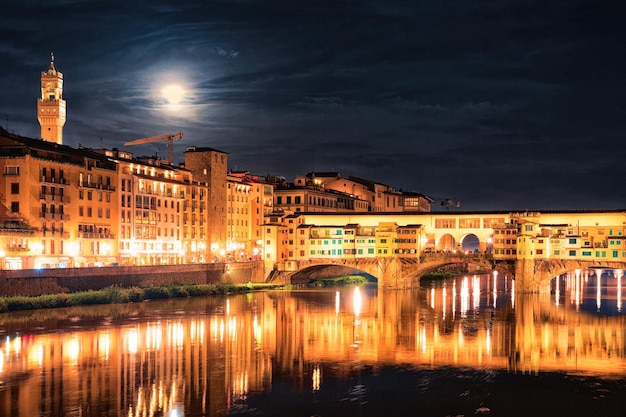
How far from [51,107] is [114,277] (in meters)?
32.5

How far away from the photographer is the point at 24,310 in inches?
2178

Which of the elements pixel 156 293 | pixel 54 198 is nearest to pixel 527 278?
pixel 156 293

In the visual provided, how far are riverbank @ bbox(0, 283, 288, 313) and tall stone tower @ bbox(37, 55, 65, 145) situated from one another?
28123mm

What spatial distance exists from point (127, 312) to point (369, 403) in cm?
2999

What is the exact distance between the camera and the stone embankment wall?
5697 centimetres

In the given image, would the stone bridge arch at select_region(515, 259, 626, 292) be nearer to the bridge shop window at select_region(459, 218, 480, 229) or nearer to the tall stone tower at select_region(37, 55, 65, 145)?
the bridge shop window at select_region(459, 218, 480, 229)

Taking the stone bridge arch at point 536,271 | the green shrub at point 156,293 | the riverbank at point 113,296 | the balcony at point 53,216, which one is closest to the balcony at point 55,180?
the balcony at point 53,216

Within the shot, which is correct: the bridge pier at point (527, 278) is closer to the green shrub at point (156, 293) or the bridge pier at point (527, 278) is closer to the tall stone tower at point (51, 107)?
the green shrub at point (156, 293)

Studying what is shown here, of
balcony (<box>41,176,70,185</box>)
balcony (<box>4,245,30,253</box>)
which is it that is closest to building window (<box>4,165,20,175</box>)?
balcony (<box>41,176,70,185</box>)

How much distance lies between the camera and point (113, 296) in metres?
62.2

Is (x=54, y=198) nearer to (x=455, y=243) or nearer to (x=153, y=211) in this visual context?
(x=153, y=211)

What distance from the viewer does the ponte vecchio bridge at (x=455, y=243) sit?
257 ft

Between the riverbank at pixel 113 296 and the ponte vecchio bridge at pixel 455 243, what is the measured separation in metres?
14.3

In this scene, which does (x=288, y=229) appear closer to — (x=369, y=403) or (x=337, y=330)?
(x=337, y=330)
